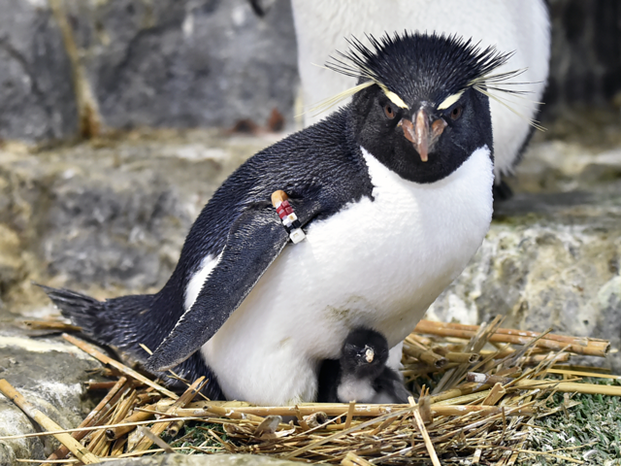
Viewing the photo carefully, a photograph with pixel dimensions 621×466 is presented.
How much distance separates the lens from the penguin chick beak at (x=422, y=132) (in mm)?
1160

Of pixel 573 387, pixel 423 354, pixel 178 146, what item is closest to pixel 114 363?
pixel 423 354

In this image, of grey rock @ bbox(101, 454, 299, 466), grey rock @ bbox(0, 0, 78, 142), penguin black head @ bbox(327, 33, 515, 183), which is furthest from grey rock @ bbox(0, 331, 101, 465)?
grey rock @ bbox(0, 0, 78, 142)

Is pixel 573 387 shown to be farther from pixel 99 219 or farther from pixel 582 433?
pixel 99 219

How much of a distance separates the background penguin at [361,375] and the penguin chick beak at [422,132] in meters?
0.40

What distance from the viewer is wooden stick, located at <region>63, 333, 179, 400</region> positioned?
148cm

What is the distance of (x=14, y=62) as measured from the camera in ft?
9.33

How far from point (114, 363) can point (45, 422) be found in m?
0.24

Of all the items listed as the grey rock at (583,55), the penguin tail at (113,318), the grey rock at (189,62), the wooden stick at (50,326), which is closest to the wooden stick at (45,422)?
the penguin tail at (113,318)

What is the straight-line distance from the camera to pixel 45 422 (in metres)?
1.38

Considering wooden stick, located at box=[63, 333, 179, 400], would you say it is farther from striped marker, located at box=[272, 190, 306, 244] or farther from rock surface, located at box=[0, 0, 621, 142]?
rock surface, located at box=[0, 0, 621, 142]

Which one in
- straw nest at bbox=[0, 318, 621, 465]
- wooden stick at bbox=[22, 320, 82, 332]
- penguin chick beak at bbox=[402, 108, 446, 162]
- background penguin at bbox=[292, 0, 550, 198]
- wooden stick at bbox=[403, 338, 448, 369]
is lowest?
wooden stick at bbox=[403, 338, 448, 369]

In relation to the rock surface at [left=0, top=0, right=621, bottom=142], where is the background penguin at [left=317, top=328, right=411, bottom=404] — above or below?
below

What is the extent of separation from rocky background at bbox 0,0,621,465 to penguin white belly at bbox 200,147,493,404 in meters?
0.74

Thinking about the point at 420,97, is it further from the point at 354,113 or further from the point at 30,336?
the point at 30,336
